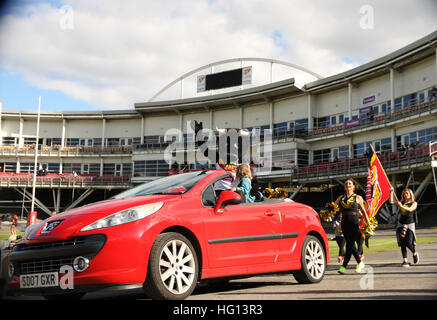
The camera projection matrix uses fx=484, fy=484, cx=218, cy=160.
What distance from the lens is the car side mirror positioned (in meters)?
6.02

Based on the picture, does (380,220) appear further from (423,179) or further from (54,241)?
(54,241)

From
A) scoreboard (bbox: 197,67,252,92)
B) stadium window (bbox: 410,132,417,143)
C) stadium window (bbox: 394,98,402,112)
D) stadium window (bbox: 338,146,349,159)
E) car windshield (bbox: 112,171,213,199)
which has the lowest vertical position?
car windshield (bbox: 112,171,213,199)

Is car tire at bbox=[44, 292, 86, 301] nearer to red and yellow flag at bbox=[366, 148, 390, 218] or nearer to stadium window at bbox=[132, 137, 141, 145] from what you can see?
red and yellow flag at bbox=[366, 148, 390, 218]

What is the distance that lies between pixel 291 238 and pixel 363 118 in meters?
35.2

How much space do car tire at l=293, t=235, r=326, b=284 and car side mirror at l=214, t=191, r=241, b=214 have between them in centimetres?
175

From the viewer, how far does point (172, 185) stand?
21.1 ft

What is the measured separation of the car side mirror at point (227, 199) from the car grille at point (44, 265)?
1889 millimetres

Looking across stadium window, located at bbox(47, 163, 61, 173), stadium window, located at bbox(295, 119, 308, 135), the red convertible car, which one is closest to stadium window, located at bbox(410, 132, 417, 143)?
stadium window, located at bbox(295, 119, 308, 135)

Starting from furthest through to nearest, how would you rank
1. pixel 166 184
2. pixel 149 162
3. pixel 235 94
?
1. pixel 149 162
2. pixel 235 94
3. pixel 166 184

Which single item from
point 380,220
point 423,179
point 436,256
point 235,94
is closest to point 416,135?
point 423,179

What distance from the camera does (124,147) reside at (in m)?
58.1

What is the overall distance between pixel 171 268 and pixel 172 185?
1375 mm

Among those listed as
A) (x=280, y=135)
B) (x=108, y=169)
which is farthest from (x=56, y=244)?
(x=108, y=169)

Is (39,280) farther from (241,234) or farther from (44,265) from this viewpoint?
(241,234)
